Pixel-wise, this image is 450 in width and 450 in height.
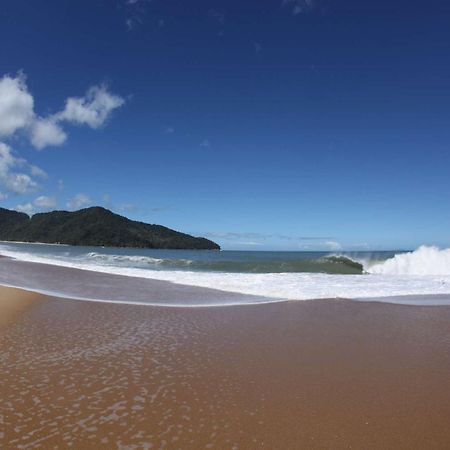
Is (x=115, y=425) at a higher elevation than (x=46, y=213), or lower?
lower

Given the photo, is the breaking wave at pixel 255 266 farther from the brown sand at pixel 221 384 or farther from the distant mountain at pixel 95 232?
the distant mountain at pixel 95 232

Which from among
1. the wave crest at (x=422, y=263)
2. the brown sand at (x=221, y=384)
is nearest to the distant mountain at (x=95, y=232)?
the wave crest at (x=422, y=263)

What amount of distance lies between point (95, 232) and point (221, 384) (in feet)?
508

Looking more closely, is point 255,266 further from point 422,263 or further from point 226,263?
point 422,263

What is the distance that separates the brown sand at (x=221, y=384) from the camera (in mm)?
3994

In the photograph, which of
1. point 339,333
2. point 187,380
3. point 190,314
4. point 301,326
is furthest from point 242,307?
point 187,380

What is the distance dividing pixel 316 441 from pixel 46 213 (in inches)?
8296

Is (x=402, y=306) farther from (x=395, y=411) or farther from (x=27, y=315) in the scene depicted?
(x=27, y=315)

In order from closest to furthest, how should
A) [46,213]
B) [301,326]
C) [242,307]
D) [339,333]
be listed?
[339,333] < [301,326] < [242,307] < [46,213]

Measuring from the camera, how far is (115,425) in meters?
4.11

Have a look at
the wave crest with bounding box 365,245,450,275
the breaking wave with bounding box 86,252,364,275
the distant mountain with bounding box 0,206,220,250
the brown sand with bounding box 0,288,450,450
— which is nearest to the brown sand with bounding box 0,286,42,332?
the brown sand with bounding box 0,288,450,450

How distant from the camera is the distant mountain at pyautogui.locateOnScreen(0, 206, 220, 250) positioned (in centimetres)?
15075

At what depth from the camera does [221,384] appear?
5.39 metres

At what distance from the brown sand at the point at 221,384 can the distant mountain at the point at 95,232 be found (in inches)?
5773
